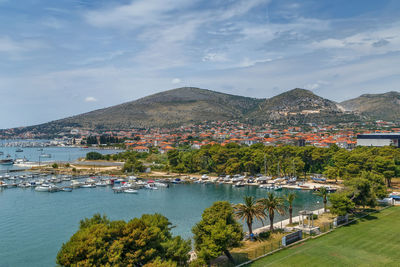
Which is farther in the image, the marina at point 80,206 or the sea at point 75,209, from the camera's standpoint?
the marina at point 80,206

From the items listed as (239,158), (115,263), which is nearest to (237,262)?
(115,263)

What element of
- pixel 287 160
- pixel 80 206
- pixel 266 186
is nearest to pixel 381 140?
pixel 287 160

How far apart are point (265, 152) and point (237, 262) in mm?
48475

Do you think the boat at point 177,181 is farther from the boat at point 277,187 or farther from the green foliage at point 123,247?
the green foliage at point 123,247

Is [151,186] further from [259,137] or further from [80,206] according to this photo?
[259,137]

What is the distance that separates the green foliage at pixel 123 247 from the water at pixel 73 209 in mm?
11834

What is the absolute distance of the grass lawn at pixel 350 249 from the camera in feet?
66.2

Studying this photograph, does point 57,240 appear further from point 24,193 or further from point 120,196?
point 24,193

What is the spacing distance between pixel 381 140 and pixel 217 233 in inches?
3255

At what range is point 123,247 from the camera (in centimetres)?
1667

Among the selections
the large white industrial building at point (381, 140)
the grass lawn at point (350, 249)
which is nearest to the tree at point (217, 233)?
the grass lawn at point (350, 249)

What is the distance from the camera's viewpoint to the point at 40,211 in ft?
141

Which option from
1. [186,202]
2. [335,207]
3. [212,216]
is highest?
[212,216]

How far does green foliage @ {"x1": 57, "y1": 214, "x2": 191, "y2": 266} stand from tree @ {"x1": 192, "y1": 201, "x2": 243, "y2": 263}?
1.60 metres
